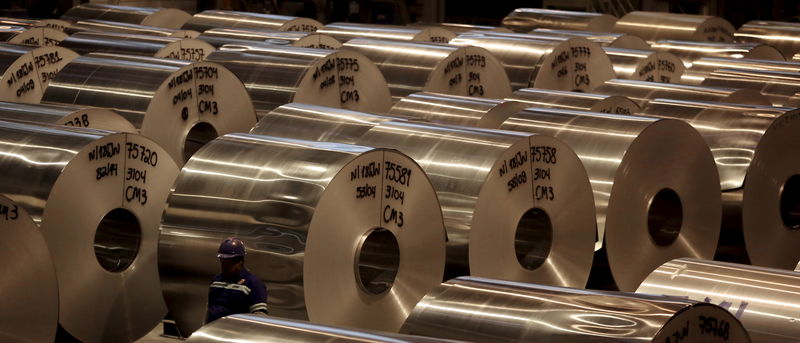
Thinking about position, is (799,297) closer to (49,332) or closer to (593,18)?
(49,332)

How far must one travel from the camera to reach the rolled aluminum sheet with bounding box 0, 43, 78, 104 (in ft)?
31.3

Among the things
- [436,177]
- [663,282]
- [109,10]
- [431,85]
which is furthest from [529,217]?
[109,10]

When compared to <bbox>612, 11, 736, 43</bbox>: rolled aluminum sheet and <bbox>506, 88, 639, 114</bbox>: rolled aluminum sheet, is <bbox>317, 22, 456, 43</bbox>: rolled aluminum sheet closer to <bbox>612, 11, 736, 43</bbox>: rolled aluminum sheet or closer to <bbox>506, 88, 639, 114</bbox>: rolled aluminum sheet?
<bbox>612, 11, 736, 43</bbox>: rolled aluminum sheet

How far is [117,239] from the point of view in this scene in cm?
684

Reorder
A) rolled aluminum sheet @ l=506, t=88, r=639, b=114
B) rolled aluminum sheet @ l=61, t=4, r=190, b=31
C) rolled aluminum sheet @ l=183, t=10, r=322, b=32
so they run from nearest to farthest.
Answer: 1. rolled aluminum sheet @ l=506, t=88, r=639, b=114
2. rolled aluminum sheet @ l=183, t=10, r=322, b=32
3. rolled aluminum sheet @ l=61, t=4, r=190, b=31

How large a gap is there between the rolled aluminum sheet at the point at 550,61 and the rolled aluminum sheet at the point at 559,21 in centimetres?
465

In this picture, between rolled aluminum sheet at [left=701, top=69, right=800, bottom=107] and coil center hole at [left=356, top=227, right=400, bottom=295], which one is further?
rolled aluminum sheet at [left=701, top=69, right=800, bottom=107]

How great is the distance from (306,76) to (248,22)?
5803 millimetres

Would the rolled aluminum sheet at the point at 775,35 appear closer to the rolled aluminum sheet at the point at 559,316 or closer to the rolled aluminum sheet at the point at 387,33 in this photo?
the rolled aluminum sheet at the point at 387,33

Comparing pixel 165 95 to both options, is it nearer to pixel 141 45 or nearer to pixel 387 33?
pixel 141 45

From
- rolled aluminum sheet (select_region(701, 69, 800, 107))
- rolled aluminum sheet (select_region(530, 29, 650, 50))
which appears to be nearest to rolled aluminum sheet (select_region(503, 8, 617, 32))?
rolled aluminum sheet (select_region(530, 29, 650, 50))

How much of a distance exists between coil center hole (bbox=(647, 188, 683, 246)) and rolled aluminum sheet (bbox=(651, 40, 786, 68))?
5.46 m

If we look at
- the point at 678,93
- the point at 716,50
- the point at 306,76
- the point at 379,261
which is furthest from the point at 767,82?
the point at 379,261

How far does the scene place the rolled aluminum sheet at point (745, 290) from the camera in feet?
16.1
